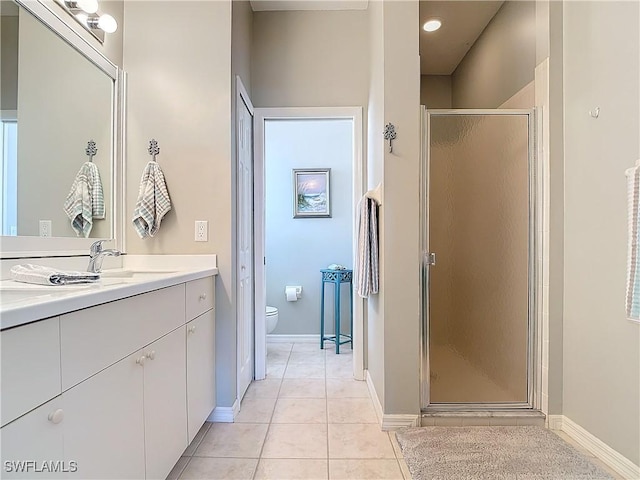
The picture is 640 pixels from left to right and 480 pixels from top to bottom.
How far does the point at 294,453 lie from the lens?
165 cm

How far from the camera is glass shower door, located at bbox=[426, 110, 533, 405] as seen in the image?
1931mm

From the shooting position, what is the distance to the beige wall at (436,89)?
3594mm

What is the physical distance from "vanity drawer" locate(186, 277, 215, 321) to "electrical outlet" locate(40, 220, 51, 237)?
657mm

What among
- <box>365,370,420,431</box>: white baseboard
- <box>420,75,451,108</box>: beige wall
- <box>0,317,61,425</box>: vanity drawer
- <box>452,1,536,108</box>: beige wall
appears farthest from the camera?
<box>420,75,451,108</box>: beige wall

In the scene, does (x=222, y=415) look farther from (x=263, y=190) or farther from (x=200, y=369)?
(x=263, y=190)

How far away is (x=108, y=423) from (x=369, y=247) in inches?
59.7

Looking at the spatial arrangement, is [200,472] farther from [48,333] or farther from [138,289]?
[48,333]

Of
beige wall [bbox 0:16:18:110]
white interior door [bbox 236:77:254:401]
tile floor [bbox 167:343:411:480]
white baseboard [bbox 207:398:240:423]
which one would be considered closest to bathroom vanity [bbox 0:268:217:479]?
tile floor [bbox 167:343:411:480]

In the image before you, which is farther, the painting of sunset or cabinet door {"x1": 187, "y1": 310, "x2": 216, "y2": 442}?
the painting of sunset

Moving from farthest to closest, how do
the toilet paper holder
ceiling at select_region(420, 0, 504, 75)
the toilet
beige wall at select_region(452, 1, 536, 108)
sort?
the toilet paper holder
the toilet
ceiling at select_region(420, 0, 504, 75)
beige wall at select_region(452, 1, 536, 108)

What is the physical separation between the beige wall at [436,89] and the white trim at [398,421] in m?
3.09

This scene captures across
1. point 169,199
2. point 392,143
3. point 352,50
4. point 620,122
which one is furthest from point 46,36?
point 620,122

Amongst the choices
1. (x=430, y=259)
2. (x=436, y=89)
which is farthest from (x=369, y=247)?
(x=436, y=89)

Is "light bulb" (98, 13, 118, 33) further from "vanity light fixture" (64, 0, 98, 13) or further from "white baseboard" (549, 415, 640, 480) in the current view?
"white baseboard" (549, 415, 640, 480)
